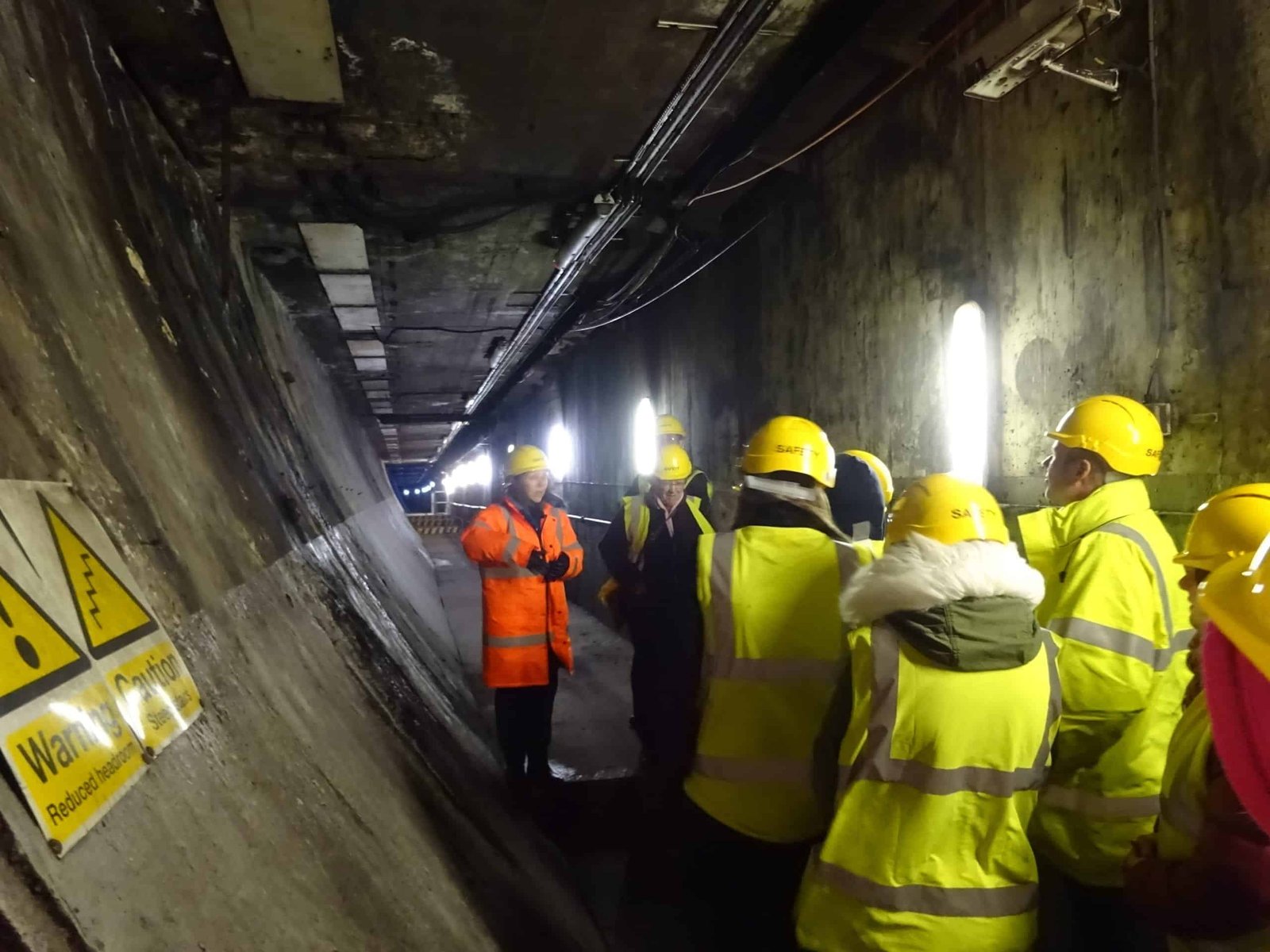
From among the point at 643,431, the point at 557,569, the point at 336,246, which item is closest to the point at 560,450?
the point at 643,431

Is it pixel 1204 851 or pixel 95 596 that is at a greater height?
pixel 95 596

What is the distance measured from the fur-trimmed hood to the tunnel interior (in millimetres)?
1525

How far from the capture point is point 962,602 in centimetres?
194

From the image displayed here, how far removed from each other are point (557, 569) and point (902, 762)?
2.80 meters

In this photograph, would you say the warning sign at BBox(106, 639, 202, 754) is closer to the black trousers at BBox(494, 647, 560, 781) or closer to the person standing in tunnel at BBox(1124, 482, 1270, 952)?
the person standing in tunnel at BBox(1124, 482, 1270, 952)

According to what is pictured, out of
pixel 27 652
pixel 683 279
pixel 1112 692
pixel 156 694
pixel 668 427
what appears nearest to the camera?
pixel 27 652

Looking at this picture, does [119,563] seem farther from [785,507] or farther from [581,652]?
[581,652]

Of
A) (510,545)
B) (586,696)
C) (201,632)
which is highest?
(201,632)

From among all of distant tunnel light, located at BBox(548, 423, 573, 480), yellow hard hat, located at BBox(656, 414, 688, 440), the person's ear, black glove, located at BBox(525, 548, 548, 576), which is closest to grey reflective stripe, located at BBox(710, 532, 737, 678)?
the person's ear

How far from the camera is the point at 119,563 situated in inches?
67.7

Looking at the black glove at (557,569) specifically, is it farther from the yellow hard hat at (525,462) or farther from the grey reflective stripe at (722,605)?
the grey reflective stripe at (722,605)

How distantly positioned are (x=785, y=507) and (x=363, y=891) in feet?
5.54

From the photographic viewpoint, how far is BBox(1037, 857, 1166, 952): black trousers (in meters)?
2.43

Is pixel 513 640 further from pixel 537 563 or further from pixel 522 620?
pixel 537 563
